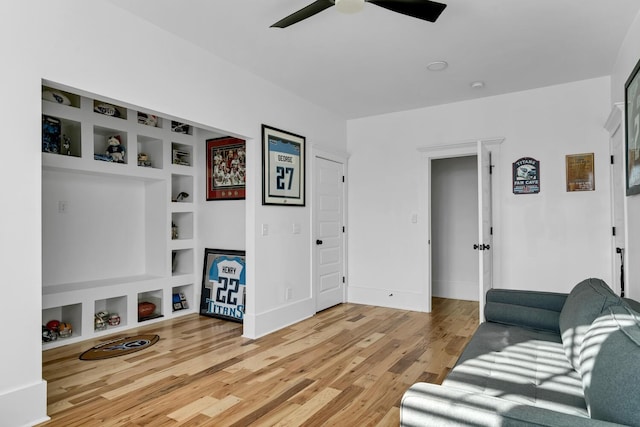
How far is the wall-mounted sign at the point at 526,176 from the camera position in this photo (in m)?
4.37

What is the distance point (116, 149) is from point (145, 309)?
1862 mm

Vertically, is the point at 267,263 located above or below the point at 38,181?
below

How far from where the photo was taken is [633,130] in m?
2.71

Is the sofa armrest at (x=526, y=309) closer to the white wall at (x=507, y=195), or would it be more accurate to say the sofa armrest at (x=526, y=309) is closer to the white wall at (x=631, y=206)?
the white wall at (x=631, y=206)

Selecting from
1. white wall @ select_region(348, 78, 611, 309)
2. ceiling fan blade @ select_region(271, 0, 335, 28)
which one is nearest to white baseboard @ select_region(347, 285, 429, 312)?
white wall @ select_region(348, 78, 611, 309)

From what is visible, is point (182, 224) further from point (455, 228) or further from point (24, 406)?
point (455, 228)

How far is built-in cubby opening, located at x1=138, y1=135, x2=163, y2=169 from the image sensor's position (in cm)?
464

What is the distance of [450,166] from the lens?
6039 mm

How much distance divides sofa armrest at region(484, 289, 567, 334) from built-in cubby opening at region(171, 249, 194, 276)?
3613 mm

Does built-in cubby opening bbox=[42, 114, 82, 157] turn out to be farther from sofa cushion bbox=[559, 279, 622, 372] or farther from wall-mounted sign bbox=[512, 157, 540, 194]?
wall-mounted sign bbox=[512, 157, 540, 194]

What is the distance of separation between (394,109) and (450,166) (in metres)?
1.52

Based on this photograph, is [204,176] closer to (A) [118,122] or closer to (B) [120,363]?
(A) [118,122]

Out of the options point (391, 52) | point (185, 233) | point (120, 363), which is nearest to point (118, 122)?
point (185, 233)

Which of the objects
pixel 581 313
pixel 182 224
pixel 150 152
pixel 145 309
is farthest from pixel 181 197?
pixel 581 313
